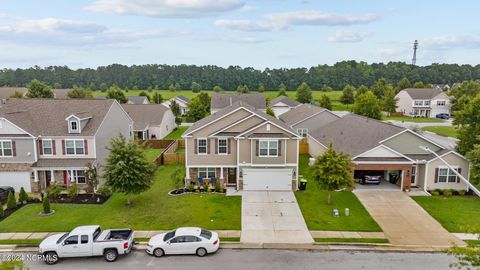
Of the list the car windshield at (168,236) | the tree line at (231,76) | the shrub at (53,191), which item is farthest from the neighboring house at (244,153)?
the tree line at (231,76)

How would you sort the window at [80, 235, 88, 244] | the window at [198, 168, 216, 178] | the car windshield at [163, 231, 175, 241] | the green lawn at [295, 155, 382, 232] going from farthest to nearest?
1. the window at [198, 168, 216, 178]
2. the green lawn at [295, 155, 382, 232]
3. the car windshield at [163, 231, 175, 241]
4. the window at [80, 235, 88, 244]

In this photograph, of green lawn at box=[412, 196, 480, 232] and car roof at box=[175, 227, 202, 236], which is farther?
green lawn at box=[412, 196, 480, 232]

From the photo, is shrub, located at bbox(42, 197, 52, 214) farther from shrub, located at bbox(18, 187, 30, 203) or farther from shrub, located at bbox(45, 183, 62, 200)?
shrub, located at bbox(18, 187, 30, 203)

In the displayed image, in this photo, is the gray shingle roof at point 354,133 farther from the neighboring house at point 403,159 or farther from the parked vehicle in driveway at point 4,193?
the parked vehicle in driveway at point 4,193

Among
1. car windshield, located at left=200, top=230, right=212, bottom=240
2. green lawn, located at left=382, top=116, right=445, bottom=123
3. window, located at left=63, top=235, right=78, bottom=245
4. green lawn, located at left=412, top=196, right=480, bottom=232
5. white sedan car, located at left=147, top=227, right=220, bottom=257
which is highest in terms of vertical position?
green lawn, located at left=382, top=116, right=445, bottom=123

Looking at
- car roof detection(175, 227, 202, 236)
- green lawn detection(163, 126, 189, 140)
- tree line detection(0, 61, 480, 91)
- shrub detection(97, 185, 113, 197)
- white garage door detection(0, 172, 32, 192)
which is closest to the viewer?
car roof detection(175, 227, 202, 236)

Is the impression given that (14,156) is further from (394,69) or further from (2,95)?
(394,69)

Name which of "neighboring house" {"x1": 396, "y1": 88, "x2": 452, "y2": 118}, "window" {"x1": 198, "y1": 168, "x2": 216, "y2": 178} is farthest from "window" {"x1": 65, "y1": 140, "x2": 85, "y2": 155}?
"neighboring house" {"x1": 396, "y1": 88, "x2": 452, "y2": 118}

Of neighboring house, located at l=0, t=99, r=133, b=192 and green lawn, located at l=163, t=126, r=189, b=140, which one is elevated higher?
neighboring house, located at l=0, t=99, r=133, b=192
